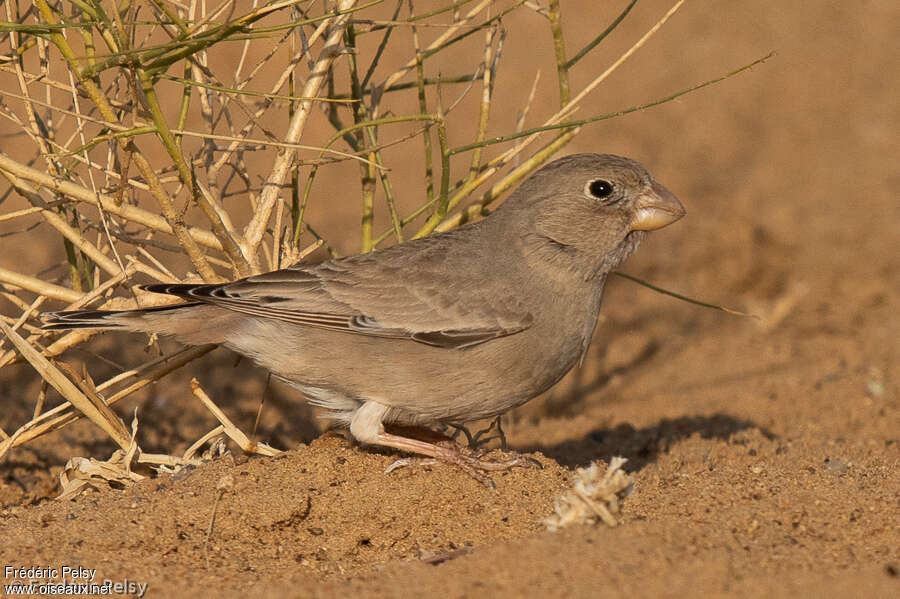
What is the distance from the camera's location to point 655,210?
5465 millimetres

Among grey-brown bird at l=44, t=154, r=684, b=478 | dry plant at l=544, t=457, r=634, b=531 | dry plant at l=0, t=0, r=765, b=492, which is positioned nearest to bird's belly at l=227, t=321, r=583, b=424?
grey-brown bird at l=44, t=154, r=684, b=478

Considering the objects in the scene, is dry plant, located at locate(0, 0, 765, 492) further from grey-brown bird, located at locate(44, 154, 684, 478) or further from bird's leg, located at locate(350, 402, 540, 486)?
bird's leg, located at locate(350, 402, 540, 486)

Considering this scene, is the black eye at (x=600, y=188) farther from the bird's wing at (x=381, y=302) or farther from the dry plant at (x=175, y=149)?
the bird's wing at (x=381, y=302)

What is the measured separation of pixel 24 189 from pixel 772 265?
6.88 m

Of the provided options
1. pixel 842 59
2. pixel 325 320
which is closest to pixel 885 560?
pixel 325 320

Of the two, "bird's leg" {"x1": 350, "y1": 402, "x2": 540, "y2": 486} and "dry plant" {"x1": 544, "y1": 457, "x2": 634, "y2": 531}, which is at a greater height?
"dry plant" {"x1": 544, "y1": 457, "x2": 634, "y2": 531}

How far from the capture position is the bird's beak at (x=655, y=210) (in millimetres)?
5438

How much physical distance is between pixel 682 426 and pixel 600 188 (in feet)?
7.23

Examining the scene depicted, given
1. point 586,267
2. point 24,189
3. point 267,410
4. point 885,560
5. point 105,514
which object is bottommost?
point 267,410

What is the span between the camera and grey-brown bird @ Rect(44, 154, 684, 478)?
5.09m

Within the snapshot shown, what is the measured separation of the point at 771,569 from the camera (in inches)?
146

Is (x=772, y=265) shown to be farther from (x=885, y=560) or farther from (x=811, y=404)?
(x=885, y=560)

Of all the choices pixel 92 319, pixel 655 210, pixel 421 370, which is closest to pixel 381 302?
pixel 421 370

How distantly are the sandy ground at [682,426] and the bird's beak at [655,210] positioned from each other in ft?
4.17
